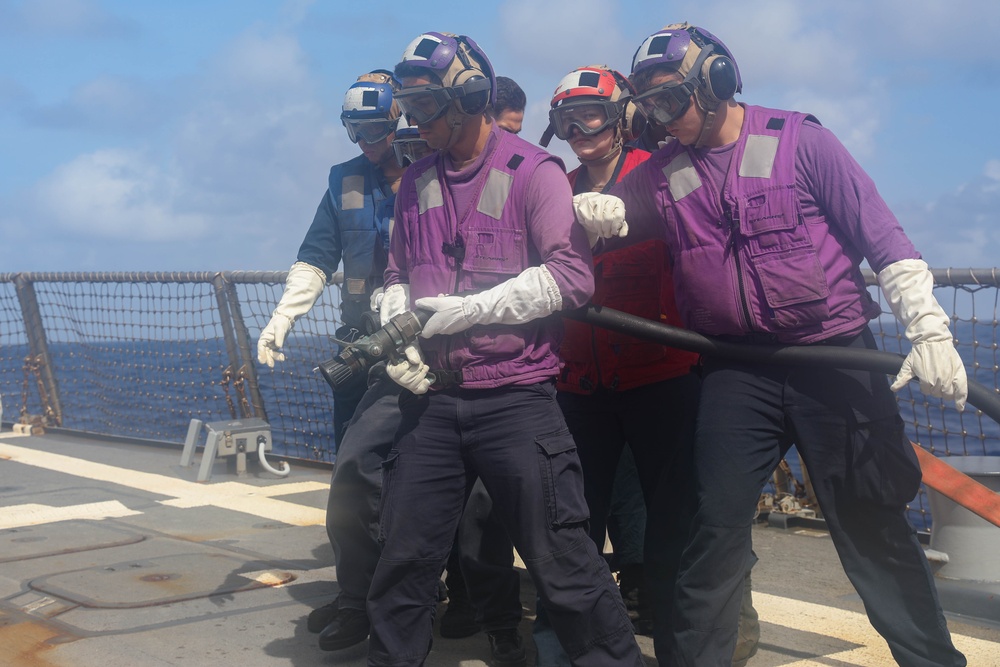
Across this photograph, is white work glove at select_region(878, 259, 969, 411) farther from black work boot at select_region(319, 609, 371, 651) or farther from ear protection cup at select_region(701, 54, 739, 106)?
black work boot at select_region(319, 609, 371, 651)

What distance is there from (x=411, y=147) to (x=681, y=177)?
128cm

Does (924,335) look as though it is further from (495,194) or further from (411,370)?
(411,370)

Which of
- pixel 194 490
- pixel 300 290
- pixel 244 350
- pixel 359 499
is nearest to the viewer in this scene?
pixel 359 499

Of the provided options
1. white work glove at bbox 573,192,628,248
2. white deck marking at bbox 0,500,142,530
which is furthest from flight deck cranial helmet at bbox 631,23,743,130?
white deck marking at bbox 0,500,142,530

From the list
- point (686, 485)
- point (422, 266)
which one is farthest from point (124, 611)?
point (686, 485)

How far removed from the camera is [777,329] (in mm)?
3244

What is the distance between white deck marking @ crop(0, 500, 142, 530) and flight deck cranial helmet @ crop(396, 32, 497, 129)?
3.76m

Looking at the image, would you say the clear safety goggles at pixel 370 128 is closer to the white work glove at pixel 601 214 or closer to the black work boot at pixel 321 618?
the white work glove at pixel 601 214

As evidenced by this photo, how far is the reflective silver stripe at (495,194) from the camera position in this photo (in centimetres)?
334

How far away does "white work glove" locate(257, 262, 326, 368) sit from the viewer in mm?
3943

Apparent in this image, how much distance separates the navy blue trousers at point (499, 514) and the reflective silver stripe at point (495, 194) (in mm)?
539

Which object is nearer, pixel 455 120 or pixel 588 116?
pixel 455 120

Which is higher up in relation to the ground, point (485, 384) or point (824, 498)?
point (485, 384)

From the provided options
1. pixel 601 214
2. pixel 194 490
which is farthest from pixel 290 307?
pixel 194 490
